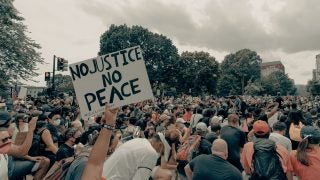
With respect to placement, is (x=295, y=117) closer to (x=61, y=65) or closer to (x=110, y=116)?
(x=110, y=116)

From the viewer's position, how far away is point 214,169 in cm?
465

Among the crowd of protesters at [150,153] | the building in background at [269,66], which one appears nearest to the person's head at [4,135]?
the crowd of protesters at [150,153]

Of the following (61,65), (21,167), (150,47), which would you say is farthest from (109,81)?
(150,47)

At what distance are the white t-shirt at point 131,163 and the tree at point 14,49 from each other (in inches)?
1160

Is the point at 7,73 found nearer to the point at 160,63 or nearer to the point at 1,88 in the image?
the point at 1,88

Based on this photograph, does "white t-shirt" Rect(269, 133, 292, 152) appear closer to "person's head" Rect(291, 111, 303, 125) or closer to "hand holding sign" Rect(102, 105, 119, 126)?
"person's head" Rect(291, 111, 303, 125)

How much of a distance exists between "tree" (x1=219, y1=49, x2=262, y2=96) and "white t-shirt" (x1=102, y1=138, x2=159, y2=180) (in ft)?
300

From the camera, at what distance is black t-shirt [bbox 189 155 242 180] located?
15.0ft

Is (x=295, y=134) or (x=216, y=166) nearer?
(x=216, y=166)

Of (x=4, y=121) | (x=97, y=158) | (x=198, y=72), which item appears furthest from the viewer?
(x=198, y=72)

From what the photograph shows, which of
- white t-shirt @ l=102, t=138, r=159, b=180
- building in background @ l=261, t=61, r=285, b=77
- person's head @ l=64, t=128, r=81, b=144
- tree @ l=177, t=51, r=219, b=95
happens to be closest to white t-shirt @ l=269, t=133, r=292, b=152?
white t-shirt @ l=102, t=138, r=159, b=180

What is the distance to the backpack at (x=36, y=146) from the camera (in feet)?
20.7

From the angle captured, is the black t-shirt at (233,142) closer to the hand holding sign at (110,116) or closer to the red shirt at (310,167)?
the red shirt at (310,167)

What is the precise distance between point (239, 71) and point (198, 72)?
119 ft
